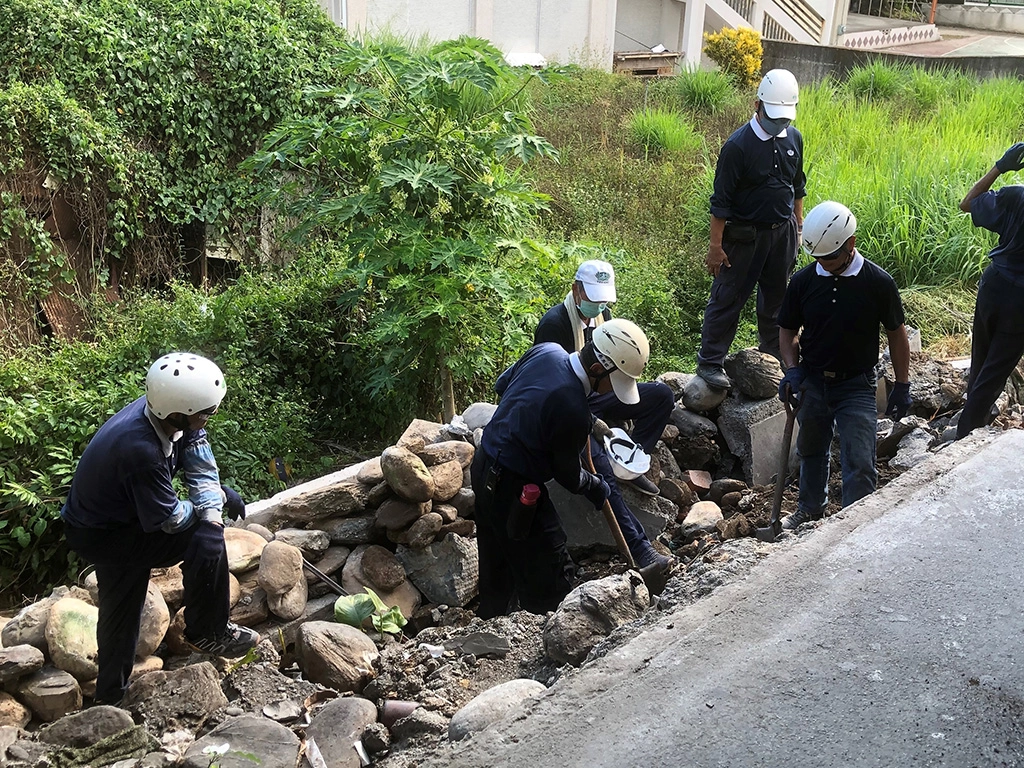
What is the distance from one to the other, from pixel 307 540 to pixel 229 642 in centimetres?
81

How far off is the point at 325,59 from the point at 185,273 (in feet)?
8.25

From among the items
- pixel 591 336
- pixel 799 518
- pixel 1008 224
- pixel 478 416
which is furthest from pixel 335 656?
pixel 1008 224

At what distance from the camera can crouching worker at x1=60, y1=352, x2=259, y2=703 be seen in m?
3.63

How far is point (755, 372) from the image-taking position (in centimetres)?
585

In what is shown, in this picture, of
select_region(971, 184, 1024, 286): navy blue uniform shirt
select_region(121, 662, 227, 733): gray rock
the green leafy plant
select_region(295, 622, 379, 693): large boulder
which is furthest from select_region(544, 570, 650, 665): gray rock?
select_region(971, 184, 1024, 286): navy blue uniform shirt

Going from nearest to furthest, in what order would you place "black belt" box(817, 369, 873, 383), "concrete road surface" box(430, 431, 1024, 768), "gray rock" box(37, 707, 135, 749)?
"concrete road surface" box(430, 431, 1024, 768)
"gray rock" box(37, 707, 135, 749)
"black belt" box(817, 369, 873, 383)

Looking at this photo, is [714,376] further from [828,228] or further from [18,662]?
[18,662]

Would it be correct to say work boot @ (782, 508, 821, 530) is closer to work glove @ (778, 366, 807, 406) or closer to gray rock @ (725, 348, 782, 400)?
work glove @ (778, 366, 807, 406)

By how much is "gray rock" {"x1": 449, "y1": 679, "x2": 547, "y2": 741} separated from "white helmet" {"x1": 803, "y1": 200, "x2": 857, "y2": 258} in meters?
2.67

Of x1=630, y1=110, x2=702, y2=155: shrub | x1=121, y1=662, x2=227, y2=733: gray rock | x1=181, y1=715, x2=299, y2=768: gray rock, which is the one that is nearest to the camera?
x1=181, y1=715, x2=299, y2=768: gray rock

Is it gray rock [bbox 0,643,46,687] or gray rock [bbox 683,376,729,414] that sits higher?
gray rock [bbox 683,376,729,414]

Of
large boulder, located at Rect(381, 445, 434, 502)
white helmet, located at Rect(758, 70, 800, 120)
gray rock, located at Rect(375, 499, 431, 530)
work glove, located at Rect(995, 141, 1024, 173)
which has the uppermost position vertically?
white helmet, located at Rect(758, 70, 800, 120)

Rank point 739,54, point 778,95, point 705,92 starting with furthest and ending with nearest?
point 739,54 → point 705,92 → point 778,95

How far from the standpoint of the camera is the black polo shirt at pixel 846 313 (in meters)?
4.57
